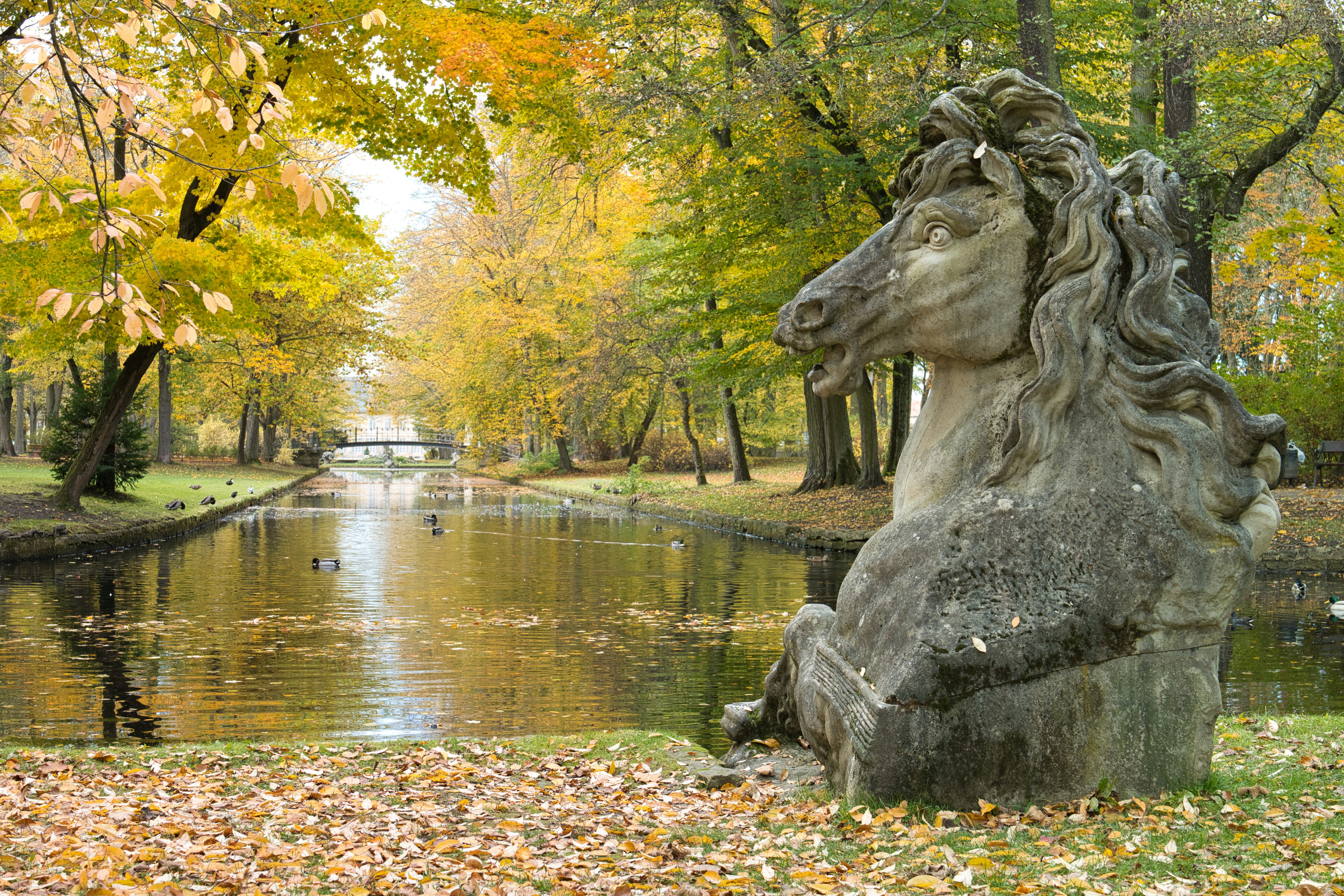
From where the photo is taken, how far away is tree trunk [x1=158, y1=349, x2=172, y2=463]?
42.0 meters

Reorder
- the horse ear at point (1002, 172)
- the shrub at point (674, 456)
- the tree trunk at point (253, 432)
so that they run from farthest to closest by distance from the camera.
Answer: the tree trunk at point (253, 432) < the shrub at point (674, 456) < the horse ear at point (1002, 172)

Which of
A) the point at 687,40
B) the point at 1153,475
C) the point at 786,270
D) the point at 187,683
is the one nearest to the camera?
the point at 1153,475

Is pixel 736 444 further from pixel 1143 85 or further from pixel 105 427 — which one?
pixel 105 427

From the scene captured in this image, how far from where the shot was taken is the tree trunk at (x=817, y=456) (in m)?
30.0

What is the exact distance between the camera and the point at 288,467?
5944cm

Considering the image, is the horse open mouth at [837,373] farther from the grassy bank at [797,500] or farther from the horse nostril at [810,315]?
the grassy bank at [797,500]

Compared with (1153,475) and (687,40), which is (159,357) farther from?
(1153,475)

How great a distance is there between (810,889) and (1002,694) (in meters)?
1.24

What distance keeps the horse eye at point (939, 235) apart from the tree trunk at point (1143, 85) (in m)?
13.3

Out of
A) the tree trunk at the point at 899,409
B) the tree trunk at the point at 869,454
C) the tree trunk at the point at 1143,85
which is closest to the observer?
the tree trunk at the point at 1143,85

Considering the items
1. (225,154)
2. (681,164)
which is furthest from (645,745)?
(681,164)

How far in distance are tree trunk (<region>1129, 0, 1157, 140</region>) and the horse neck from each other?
13.4 metres

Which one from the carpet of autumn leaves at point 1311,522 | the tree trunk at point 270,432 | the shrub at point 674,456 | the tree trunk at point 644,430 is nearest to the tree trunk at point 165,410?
the tree trunk at point 270,432

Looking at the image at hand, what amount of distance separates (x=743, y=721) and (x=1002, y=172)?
3184 mm
